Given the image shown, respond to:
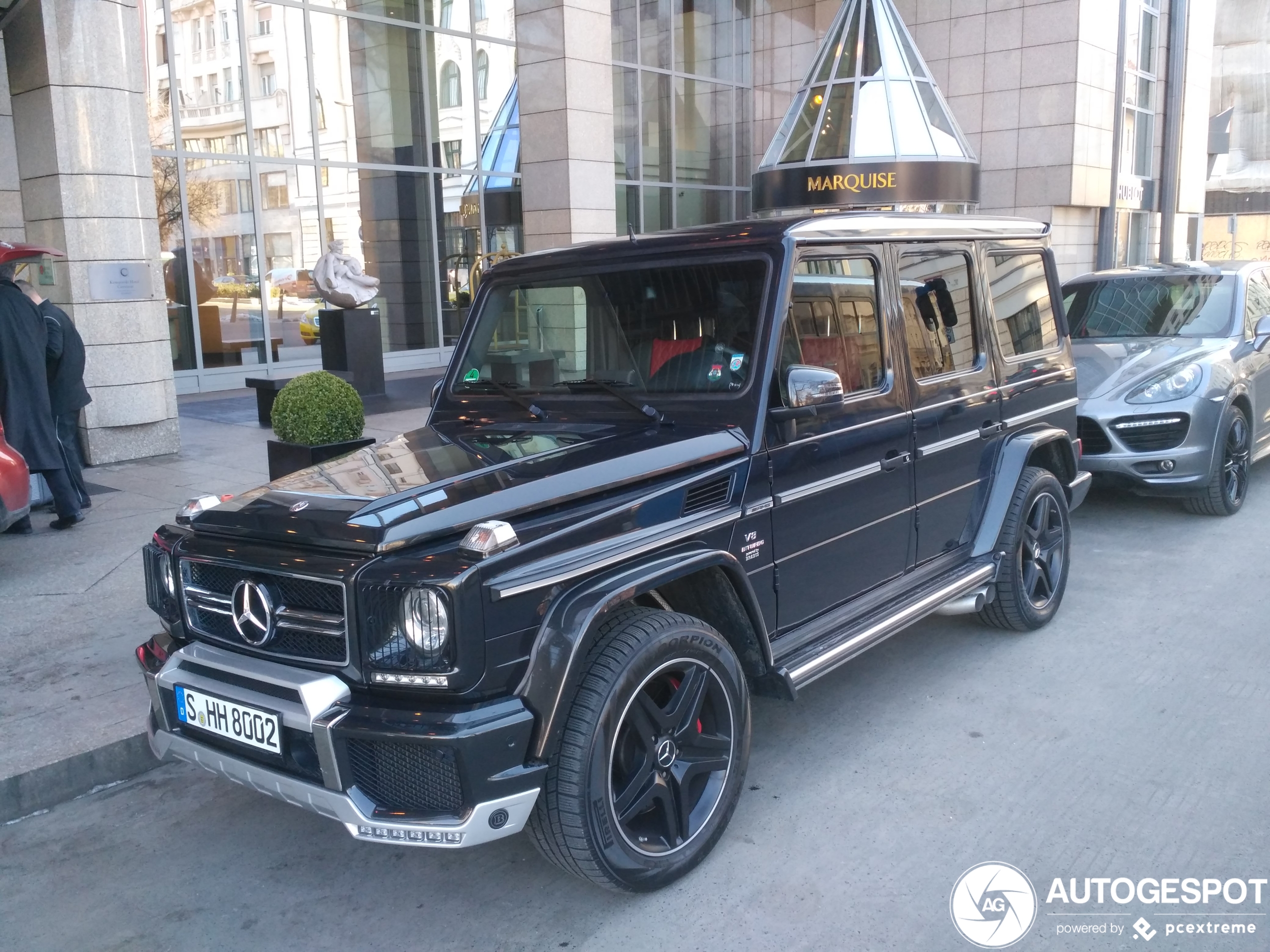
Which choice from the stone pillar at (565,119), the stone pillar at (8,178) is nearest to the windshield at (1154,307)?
the stone pillar at (565,119)

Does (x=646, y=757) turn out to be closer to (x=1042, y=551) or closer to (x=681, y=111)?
(x=1042, y=551)

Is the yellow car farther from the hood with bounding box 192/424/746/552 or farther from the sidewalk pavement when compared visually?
the hood with bounding box 192/424/746/552

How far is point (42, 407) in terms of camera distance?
24.4 ft

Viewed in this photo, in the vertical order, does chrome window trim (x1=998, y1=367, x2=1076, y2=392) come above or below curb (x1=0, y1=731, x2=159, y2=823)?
above

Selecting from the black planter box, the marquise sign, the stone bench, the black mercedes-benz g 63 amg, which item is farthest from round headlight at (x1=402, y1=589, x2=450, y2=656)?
the marquise sign

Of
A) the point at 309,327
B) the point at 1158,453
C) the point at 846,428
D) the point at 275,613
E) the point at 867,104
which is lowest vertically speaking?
the point at 1158,453

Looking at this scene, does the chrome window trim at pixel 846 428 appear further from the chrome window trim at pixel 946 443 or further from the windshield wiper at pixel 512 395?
the windshield wiper at pixel 512 395

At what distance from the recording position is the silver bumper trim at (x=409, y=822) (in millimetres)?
2836

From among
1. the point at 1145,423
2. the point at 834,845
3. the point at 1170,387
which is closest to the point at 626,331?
the point at 834,845

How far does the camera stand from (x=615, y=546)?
3.26 meters

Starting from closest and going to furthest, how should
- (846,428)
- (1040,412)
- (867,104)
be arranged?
(846,428)
(1040,412)
(867,104)

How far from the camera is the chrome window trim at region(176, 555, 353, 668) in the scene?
118 inches

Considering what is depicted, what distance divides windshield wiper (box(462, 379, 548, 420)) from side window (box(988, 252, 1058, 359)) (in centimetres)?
242

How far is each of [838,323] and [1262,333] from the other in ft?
17.5
